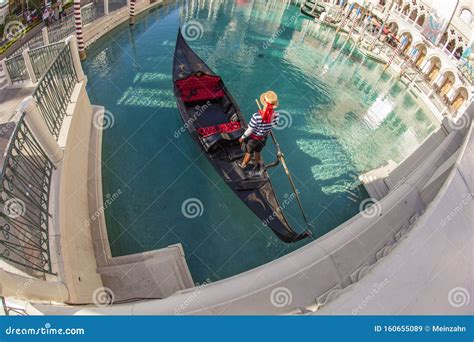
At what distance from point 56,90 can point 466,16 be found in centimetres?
1722

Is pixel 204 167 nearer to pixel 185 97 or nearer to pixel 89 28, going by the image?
pixel 185 97

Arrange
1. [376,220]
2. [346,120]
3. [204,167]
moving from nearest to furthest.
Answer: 1. [376,220]
2. [204,167]
3. [346,120]

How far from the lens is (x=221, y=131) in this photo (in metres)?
6.92

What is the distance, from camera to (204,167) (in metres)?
7.54

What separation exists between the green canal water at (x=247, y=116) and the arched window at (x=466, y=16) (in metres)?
4.31

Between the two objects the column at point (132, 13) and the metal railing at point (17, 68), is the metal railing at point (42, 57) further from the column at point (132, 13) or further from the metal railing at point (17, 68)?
the column at point (132, 13)

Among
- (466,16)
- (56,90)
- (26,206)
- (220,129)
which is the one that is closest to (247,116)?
(220,129)

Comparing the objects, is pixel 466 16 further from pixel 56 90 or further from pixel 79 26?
pixel 56 90

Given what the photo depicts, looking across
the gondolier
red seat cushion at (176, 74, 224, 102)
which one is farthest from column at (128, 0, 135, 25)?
the gondolier

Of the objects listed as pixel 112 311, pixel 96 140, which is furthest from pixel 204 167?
pixel 112 311

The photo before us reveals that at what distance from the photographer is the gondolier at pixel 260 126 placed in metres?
5.17

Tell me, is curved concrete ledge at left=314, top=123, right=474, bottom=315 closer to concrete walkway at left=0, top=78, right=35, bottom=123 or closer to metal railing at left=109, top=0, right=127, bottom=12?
concrete walkway at left=0, top=78, right=35, bottom=123
